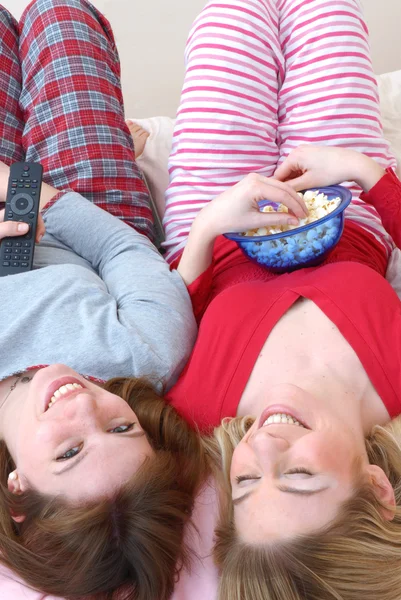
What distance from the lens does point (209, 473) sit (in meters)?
0.96

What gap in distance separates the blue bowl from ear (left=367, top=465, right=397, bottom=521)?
1.19 ft

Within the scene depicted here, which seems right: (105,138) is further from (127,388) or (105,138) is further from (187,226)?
(127,388)

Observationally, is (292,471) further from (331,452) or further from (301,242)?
(301,242)

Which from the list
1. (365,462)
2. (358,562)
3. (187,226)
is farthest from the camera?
(187,226)

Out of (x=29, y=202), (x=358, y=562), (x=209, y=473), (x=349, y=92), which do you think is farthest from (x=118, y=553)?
(x=349, y=92)

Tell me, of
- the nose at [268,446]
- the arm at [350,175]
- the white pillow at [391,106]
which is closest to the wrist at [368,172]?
the arm at [350,175]

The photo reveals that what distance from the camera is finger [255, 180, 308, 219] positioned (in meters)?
0.96

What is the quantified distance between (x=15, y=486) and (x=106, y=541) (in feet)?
0.60

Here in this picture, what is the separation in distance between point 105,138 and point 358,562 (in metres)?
0.93

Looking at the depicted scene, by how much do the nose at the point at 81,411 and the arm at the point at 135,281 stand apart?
0.15 metres

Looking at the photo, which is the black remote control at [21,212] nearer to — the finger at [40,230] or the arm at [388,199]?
the finger at [40,230]

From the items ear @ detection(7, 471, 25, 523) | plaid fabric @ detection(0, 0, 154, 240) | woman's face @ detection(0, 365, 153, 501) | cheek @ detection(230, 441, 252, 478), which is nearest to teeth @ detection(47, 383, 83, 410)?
woman's face @ detection(0, 365, 153, 501)

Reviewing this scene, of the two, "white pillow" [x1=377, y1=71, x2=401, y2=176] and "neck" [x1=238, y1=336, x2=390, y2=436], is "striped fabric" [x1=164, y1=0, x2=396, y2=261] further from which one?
"neck" [x1=238, y1=336, x2=390, y2=436]

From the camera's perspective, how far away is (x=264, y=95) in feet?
4.10
